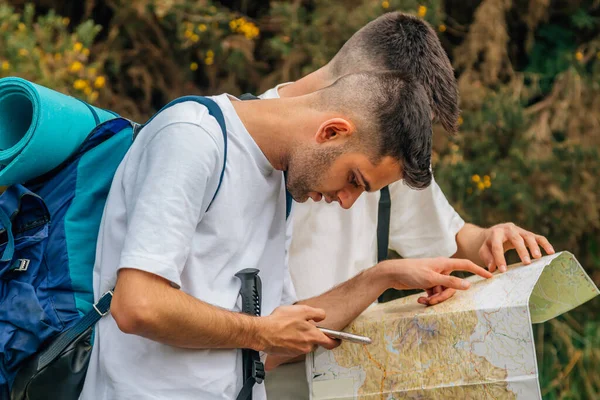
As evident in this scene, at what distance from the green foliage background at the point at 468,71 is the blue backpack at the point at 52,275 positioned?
188 centimetres

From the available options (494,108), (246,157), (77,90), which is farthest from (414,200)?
(77,90)

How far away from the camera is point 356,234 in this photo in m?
2.52

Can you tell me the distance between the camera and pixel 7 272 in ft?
5.67

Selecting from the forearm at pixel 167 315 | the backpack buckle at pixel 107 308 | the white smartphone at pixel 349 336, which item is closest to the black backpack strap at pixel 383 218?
the white smartphone at pixel 349 336

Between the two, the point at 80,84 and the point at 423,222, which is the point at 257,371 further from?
the point at 80,84

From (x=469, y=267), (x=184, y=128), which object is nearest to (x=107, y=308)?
(x=184, y=128)

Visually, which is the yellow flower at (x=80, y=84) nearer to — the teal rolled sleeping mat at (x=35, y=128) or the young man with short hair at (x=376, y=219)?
the young man with short hair at (x=376, y=219)

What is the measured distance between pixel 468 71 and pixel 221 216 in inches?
116

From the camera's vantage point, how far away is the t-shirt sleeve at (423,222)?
105 inches

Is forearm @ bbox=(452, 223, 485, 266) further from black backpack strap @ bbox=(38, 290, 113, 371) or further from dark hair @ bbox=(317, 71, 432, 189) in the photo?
black backpack strap @ bbox=(38, 290, 113, 371)

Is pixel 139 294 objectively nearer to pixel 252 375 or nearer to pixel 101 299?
pixel 101 299

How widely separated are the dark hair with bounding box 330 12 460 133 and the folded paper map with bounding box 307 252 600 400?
21.5 inches

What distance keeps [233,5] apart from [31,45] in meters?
1.56

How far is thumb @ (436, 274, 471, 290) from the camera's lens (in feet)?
6.61
